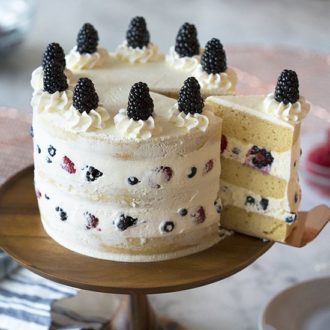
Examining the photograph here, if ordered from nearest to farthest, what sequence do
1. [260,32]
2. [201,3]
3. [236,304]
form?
[236,304], [260,32], [201,3]

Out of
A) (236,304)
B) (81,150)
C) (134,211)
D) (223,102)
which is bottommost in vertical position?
(236,304)

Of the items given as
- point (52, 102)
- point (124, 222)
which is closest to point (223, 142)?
point (124, 222)

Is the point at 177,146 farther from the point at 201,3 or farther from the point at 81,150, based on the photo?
the point at 201,3

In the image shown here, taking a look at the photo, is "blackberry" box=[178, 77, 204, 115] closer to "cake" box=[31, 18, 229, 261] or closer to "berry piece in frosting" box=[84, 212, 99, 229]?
"cake" box=[31, 18, 229, 261]

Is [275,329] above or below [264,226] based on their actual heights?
below

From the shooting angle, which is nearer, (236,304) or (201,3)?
(236,304)

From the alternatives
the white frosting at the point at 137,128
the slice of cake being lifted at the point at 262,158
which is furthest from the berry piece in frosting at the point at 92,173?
the slice of cake being lifted at the point at 262,158

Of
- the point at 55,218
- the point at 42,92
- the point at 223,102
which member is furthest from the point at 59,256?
the point at 223,102

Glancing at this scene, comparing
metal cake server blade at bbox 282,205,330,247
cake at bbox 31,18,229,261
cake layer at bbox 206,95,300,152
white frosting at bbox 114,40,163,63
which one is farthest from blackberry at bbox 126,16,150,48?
metal cake server blade at bbox 282,205,330,247
